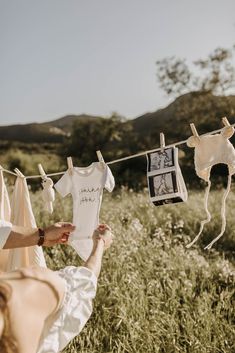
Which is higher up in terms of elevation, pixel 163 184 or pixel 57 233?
pixel 163 184

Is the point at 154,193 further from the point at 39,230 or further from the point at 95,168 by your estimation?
the point at 39,230

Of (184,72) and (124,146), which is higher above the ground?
(184,72)

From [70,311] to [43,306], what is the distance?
0.58ft

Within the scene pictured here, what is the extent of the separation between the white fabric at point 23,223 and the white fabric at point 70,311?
860 millimetres

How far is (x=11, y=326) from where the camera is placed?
140 centimetres

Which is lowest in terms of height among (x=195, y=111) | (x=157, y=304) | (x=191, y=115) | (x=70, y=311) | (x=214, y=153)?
(x=157, y=304)

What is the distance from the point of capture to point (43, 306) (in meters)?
1.52

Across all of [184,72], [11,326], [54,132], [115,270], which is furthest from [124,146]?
[11,326]

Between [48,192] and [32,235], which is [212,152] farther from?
[48,192]

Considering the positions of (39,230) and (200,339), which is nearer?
(39,230)

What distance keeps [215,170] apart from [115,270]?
872 centimetres

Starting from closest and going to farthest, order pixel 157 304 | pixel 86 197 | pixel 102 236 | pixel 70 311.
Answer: pixel 70 311, pixel 102 236, pixel 86 197, pixel 157 304

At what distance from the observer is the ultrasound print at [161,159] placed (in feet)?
7.20

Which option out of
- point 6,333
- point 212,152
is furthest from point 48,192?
point 6,333
